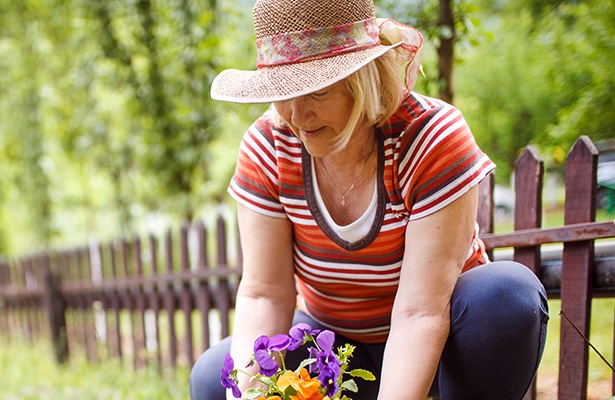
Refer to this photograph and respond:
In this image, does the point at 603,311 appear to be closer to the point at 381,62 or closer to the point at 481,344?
the point at 481,344

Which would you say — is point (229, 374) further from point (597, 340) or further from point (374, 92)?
point (597, 340)

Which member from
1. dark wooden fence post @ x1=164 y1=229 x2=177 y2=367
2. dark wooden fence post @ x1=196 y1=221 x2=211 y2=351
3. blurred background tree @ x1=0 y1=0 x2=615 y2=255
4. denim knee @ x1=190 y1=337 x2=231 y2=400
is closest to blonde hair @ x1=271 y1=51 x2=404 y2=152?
blurred background tree @ x1=0 y1=0 x2=615 y2=255

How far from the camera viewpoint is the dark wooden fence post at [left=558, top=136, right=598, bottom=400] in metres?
1.85

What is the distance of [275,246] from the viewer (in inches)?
69.5

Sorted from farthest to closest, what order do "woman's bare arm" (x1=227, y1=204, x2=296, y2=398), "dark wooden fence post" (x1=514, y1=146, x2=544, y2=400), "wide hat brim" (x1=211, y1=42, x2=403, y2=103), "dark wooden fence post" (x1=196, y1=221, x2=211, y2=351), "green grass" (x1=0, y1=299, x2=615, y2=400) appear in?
"dark wooden fence post" (x1=196, y1=221, x2=211, y2=351)
"green grass" (x1=0, y1=299, x2=615, y2=400)
"dark wooden fence post" (x1=514, y1=146, x2=544, y2=400)
"woman's bare arm" (x1=227, y1=204, x2=296, y2=398)
"wide hat brim" (x1=211, y1=42, x2=403, y2=103)

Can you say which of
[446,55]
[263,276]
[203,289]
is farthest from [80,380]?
[446,55]

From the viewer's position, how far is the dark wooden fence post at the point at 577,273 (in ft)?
6.06

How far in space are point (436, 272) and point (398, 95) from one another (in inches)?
17.0

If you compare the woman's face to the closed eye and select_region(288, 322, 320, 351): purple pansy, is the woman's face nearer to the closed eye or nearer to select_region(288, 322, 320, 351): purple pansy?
the closed eye

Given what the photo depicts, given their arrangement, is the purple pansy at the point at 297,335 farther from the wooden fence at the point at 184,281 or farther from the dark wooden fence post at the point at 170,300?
the dark wooden fence post at the point at 170,300

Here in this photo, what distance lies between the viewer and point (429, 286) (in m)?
1.51

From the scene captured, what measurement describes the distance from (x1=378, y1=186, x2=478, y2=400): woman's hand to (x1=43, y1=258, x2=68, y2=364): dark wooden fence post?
4459 millimetres

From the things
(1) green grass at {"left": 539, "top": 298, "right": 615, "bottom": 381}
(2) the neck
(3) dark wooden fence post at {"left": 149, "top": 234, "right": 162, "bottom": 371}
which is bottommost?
(3) dark wooden fence post at {"left": 149, "top": 234, "right": 162, "bottom": 371}

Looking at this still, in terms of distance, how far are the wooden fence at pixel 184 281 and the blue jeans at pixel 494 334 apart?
42 cm
